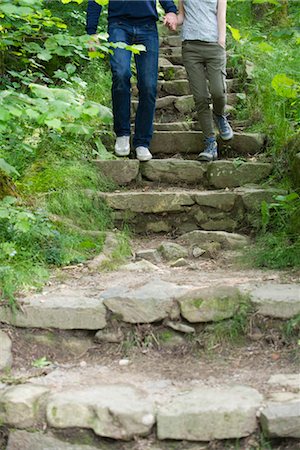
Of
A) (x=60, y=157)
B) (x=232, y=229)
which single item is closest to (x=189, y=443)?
(x=232, y=229)

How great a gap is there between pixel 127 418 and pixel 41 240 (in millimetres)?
1623

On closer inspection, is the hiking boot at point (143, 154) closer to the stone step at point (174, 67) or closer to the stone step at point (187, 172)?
the stone step at point (187, 172)

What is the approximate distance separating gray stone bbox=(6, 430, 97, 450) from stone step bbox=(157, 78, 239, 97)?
4852mm

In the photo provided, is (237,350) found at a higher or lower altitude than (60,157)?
lower

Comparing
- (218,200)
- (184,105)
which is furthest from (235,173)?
(184,105)

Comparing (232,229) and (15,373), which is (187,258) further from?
(15,373)

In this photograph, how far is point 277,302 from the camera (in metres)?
3.02

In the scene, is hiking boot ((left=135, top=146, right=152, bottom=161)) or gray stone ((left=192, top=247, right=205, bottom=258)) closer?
gray stone ((left=192, top=247, right=205, bottom=258))

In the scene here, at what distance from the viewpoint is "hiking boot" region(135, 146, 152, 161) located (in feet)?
16.6

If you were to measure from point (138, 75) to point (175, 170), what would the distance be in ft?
2.68

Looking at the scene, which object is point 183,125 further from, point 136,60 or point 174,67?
point 174,67

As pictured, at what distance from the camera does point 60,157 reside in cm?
493

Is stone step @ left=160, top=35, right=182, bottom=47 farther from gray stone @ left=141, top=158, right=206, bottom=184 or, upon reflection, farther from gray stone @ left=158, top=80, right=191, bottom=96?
gray stone @ left=141, top=158, right=206, bottom=184

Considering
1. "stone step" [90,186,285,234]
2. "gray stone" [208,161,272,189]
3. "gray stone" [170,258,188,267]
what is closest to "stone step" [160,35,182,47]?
"gray stone" [208,161,272,189]
